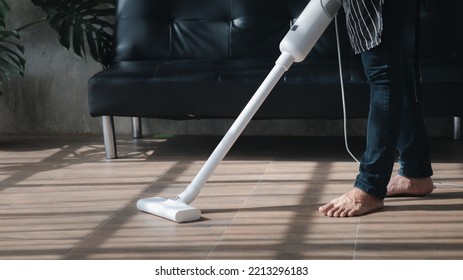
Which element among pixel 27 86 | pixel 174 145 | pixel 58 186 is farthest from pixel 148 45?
pixel 58 186

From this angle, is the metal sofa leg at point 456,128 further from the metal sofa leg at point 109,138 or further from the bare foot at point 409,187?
the metal sofa leg at point 109,138

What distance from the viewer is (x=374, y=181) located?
274cm

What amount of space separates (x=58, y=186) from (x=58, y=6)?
1240mm

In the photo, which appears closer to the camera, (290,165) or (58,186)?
(58,186)

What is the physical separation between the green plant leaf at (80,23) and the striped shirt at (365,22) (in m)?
1.82

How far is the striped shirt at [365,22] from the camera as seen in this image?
2596 mm

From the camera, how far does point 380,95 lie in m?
2.69

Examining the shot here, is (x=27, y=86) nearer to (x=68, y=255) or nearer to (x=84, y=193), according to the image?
(x=84, y=193)

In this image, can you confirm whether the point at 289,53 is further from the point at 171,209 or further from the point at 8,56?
the point at 8,56

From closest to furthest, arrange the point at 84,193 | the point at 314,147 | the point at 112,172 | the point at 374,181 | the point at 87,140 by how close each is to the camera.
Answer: the point at 374,181
the point at 84,193
the point at 112,172
the point at 314,147
the point at 87,140

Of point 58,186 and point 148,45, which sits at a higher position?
point 148,45

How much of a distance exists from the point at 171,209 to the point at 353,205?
54 cm

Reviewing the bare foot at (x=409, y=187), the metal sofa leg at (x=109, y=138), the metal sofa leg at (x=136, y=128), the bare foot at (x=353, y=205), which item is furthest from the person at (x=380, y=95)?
the metal sofa leg at (x=136, y=128)

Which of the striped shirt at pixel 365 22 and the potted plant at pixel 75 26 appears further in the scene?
the potted plant at pixel 75 26
